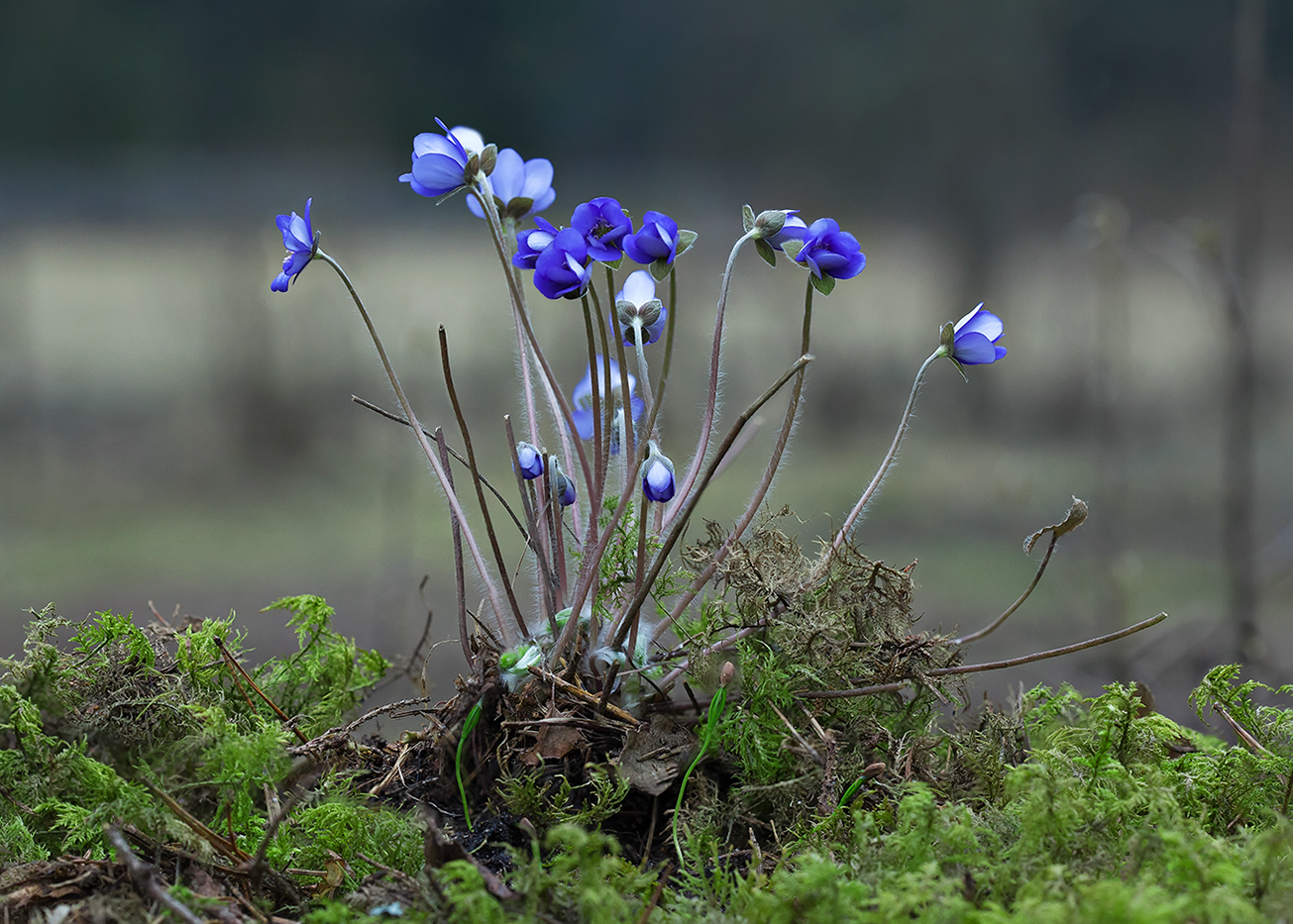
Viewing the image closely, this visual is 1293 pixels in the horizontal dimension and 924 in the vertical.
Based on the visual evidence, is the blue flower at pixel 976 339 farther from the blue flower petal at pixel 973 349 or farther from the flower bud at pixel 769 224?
the flower bud at pixel 769 224

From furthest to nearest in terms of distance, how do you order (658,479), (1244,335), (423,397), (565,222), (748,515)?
(565,222), (423,397), (1244,335), (748,515), (658,479)

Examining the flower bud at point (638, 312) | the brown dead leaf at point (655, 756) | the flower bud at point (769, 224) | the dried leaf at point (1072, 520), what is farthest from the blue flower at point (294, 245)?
the dried leaf at point (1072, 520)

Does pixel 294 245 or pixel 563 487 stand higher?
pixel 294 245

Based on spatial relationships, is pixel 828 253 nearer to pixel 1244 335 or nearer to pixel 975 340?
pixel 975 340

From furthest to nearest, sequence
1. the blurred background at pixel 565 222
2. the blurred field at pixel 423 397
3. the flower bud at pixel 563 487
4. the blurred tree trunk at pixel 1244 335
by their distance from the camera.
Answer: the blurred background at pixel 565 222, the blurred field at pixel 423 397, the blurred tree trunk at pixel 1244 335, the flower bud at pixel 563 487

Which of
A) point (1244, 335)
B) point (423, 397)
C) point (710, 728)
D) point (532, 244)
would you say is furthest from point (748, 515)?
point (423, 397)

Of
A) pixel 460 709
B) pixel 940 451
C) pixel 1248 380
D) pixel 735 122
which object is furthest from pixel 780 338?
pixel 460 709

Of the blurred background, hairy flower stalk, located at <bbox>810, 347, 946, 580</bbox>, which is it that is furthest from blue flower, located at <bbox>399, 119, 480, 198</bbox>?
the blurred background
